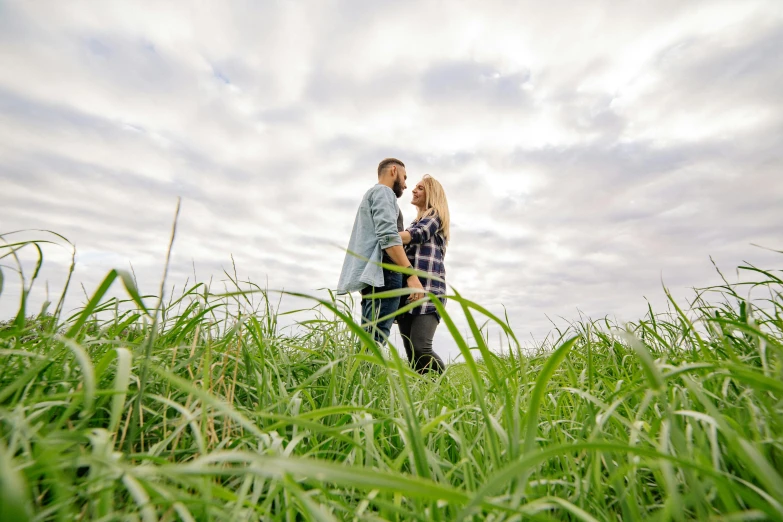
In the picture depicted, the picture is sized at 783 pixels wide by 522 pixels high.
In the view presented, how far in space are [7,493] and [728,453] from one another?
1.29 metres

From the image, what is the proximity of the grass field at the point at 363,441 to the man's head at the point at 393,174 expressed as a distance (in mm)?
2977

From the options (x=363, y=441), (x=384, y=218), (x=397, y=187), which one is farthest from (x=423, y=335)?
(x=363, y=441)

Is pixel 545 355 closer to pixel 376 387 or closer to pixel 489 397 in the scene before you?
pixel 489 397

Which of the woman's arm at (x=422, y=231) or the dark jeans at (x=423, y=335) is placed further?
the woman's arm at (x=422, y=231)

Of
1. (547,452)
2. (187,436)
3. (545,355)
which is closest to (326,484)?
(187,436)

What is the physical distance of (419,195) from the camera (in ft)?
16.1

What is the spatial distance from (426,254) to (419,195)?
0.81 m

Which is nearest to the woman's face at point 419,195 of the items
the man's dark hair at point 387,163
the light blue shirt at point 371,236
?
the man's dark hair at point 387,163

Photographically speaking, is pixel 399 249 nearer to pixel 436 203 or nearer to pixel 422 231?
pixel 422 231

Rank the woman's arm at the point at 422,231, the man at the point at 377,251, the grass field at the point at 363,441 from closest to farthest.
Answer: the grass field at the point at 363,441
the man at the point at 377,251
the woman's arm at the point at 422,231

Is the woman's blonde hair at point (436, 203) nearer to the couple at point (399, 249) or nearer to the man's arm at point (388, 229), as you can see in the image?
the couple at point (399, 249)

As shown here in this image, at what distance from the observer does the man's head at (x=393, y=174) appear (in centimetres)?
454

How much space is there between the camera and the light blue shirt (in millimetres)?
3887

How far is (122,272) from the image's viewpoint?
0.72 metres
